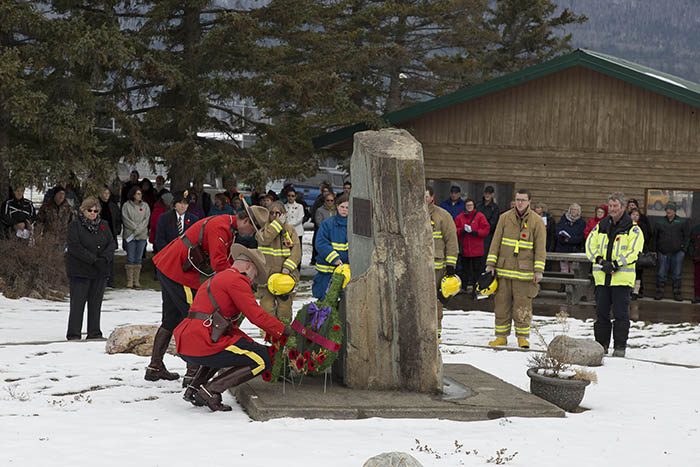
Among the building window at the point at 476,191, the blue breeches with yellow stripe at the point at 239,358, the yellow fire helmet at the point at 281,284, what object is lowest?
the blue breeches with yellow stripe at the point at 239,358

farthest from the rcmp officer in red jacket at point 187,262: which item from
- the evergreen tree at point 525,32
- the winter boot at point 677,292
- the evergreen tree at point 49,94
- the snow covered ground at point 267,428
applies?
the evergreen tree at point 525,32

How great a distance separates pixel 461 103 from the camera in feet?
65.1

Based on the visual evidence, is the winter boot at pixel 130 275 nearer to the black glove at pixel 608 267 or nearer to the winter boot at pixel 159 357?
the winter boot at pixel 159 357

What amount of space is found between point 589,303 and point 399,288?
9533 millimetres

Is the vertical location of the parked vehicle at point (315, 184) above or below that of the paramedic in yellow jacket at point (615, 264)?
above

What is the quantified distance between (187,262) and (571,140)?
41.6 ft

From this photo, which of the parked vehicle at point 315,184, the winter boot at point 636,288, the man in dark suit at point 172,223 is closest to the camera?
the man in dark suit at point 172,223

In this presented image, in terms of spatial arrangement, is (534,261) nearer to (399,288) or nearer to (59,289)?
(399,288)

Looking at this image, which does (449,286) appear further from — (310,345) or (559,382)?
(310,345)

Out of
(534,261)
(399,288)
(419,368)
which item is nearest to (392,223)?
(399,288)

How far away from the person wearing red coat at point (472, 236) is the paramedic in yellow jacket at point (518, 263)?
4.88 meters

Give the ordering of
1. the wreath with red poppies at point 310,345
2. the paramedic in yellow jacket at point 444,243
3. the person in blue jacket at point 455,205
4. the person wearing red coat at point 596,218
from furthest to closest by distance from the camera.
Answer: the person wearing red coat at point 596,218 → the person in blue jacket at point 455,205 → the paramedic in yellow jacket at point 444,243 → the wreath with red poppies at point 310,345

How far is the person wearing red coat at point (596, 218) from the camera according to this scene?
17.9 meters

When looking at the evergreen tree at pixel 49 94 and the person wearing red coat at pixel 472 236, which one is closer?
the evergreen tree at pixel 49 94
